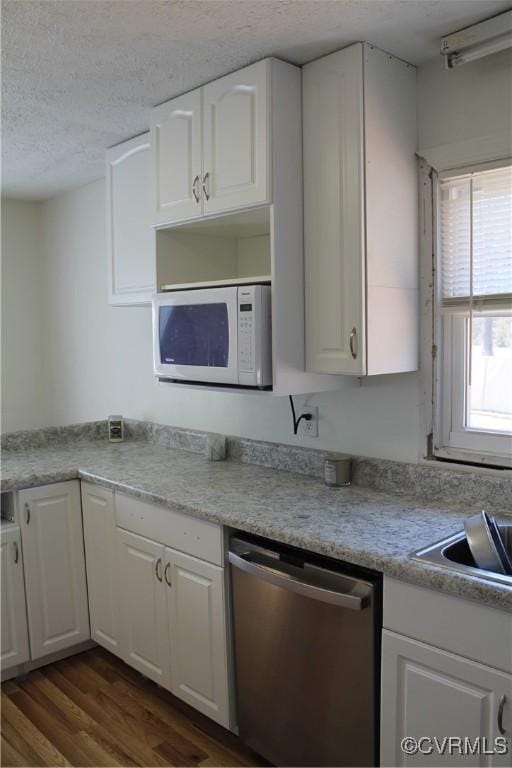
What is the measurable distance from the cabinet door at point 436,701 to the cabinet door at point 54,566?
160 centimetres

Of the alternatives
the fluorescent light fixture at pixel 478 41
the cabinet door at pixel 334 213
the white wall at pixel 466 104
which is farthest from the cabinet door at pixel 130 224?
the fluorescent light fixture at pixel 478 41

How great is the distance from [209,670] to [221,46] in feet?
6.74

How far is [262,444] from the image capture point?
2668 mm

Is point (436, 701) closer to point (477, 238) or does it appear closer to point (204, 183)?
point (477, 238)

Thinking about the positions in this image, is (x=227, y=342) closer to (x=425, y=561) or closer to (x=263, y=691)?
(x=425, y=561)

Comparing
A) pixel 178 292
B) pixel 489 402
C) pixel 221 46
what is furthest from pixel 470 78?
pixel 178 292

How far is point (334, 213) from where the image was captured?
2.00 m

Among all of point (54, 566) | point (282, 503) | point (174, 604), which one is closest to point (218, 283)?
point (282, 503)

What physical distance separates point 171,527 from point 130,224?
4.64 feet

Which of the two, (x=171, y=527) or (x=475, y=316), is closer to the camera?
(x=475, y=316)

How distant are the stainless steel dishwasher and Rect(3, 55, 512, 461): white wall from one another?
0.63m

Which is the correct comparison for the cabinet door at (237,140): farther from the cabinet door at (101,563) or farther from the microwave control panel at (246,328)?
the cabinet door at (101,563)

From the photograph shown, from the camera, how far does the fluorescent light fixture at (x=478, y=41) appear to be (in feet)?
5.63

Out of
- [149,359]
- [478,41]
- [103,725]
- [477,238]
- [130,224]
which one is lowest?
[103,725]
